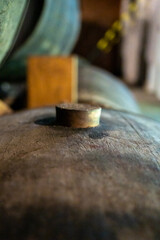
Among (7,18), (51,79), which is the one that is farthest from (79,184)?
(51,79)

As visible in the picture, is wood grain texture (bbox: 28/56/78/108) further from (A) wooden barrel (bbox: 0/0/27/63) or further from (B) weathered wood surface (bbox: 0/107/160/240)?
(B) weathered wood surface (bbox: 0/107/160/240)

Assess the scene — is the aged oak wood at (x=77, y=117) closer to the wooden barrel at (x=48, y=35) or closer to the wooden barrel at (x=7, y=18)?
the wooden barrel at (x=7, y=18)

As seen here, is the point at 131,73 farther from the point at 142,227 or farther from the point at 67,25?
the point at 142,227

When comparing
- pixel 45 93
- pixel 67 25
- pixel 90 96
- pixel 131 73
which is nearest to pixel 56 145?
pixel 45 93

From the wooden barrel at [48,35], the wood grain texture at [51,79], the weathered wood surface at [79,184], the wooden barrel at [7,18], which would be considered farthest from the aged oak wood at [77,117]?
the wooden barrel at [48,35]

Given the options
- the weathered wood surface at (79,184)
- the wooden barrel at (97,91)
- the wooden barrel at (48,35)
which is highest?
the wooden barrel at (48,35)

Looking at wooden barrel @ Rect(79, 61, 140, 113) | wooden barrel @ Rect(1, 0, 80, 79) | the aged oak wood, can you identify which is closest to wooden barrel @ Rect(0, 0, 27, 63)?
the aged oak wood
